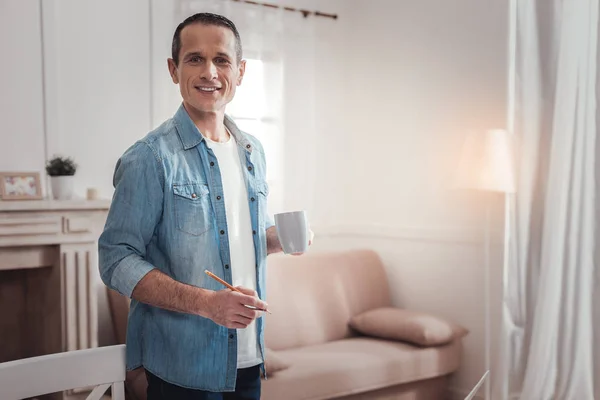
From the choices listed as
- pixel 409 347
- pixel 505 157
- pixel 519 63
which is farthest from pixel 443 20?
pixel 409 347

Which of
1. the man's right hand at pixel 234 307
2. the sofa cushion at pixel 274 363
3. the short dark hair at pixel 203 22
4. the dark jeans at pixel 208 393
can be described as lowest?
the sofa cushion at pixel 274 363

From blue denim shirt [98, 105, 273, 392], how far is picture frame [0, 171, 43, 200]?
1.84 meters

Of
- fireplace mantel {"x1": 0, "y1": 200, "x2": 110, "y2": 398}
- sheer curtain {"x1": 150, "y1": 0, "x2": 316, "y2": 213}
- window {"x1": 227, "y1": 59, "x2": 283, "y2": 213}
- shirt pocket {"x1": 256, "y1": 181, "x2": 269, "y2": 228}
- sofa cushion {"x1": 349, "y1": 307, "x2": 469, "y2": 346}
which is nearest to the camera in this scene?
shirt pocket {"x1": 256, "y1": 181, "x2": 269, "y2": 228}

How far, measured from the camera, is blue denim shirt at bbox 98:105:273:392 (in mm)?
1320

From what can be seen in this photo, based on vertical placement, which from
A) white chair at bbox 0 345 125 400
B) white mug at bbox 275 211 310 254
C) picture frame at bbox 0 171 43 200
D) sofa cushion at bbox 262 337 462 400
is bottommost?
sofa cushion at bbox 262 337 462 400

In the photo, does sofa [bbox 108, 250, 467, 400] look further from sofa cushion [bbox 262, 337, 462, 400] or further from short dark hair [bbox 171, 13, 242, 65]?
short dark hair [bbox 171, 13, 242, 65]

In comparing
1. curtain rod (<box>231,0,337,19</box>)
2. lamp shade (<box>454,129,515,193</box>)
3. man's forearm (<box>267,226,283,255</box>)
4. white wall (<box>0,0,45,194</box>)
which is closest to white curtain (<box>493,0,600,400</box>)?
lamp shade (<box>454,129,515,193</box>)

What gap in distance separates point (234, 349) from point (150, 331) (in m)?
0.18

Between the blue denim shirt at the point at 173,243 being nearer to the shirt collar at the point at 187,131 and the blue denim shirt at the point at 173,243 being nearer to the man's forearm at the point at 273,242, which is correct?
the shirt collar at the point at 187,131

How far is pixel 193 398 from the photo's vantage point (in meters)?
1.38

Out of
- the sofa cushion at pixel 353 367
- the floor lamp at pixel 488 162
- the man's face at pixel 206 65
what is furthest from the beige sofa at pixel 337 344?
the man's face at pixel 206 65

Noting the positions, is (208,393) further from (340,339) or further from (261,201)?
(340,339)

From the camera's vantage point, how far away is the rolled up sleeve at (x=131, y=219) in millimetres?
1304

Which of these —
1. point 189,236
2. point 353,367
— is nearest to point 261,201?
point 189,236
